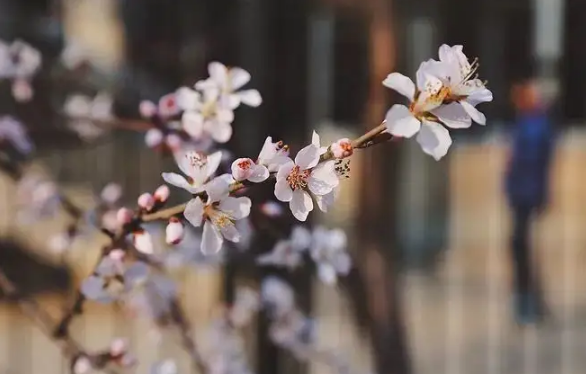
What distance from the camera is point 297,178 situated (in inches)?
23.6

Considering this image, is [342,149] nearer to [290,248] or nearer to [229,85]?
[229,85]

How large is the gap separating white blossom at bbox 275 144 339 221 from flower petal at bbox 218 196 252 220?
0.14 ft

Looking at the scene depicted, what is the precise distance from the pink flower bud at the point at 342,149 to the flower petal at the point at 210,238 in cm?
11

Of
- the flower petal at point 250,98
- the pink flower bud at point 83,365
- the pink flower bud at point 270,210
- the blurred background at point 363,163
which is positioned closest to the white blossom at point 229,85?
the flower petal at point 250,98

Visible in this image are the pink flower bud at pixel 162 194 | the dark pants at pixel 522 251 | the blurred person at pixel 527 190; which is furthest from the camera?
the dark pants at pixel 522 251

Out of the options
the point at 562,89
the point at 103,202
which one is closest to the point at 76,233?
the point at 103,202

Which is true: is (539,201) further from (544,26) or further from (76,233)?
(76,233)

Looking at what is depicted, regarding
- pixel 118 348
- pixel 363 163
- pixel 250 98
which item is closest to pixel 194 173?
pixel 250 98

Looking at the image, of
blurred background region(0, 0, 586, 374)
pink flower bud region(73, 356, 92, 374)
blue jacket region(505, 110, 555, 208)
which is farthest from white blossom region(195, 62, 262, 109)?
blue jacket region(505, 110, 555, 208)

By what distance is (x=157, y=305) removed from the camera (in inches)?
Answer: 45.3

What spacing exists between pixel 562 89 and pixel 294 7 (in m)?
1.61

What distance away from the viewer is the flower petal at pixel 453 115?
595 mm

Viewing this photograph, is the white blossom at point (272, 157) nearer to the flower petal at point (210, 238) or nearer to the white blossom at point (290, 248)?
the flower petal at point (210, 238)

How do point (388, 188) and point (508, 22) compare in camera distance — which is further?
point (508, 22)
